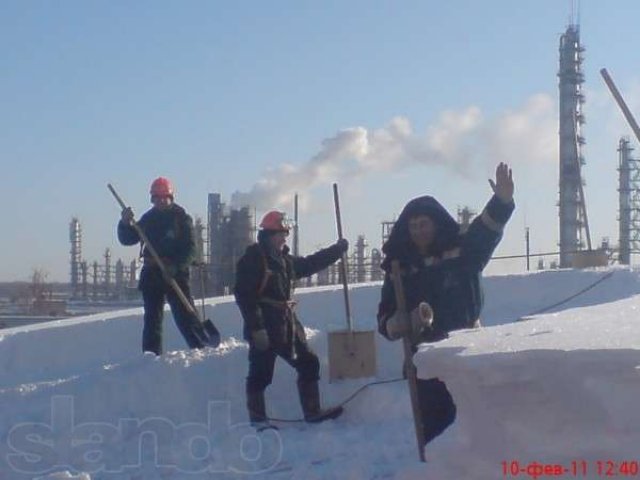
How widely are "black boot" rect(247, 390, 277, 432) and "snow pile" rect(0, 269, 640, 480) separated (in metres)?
0.23

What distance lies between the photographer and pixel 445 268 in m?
7.20

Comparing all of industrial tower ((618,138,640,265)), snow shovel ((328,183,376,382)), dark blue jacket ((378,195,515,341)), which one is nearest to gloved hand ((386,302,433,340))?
dark blue jacket ((378,195,515,341))

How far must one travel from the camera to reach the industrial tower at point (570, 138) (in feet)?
103

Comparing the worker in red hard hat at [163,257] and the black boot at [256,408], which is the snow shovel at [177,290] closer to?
the worker in red hard hat at [163,257]

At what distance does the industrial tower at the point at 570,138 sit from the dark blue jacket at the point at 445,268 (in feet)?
73.0

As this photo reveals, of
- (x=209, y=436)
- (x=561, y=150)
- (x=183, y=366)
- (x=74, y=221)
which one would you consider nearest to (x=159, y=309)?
(x=183, y=366)

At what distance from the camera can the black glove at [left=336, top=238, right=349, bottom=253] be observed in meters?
11.1

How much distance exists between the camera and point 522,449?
16.8 ft

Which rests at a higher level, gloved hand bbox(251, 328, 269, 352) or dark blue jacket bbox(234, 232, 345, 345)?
dark blue jacket bbox(234, 232, 345, 345)

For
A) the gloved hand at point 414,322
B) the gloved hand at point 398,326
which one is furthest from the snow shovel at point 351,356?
the gloved hand at point 414,322

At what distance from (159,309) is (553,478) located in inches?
309

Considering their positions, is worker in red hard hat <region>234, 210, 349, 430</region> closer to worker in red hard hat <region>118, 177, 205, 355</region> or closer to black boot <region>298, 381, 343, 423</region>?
black boot <region>298, 381, 343, 423</region>

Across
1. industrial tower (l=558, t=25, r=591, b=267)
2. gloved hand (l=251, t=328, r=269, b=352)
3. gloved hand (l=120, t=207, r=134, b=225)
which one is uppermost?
industrial tower (l=558, t=25, r=591, b=267)

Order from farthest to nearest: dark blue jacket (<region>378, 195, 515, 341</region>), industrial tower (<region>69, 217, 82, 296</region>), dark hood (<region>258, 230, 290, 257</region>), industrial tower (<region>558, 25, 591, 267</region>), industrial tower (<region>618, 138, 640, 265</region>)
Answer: industrial tower (<region>69, 217, 82, 296</region>), industrial tower (<region>618, 138, 640, 265</region>), industrial tower (<region>558, 25, 591, 267</region>), dark hood (<region>258, 230, 290, 257</region>), dark blue jacket (<region>378, 195, 515, 341</region>)
